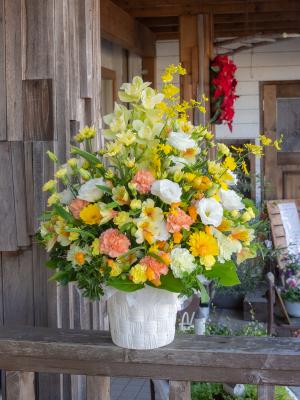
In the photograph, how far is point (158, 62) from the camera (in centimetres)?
757

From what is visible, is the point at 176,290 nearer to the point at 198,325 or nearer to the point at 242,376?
the point at 242,376

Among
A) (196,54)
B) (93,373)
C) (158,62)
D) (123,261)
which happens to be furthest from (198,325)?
(158,62)

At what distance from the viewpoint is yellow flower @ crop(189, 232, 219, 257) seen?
1.85 meters

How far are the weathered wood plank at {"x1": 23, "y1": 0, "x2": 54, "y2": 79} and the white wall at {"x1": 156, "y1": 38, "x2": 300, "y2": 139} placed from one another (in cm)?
495

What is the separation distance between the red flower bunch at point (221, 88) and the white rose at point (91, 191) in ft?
13.2

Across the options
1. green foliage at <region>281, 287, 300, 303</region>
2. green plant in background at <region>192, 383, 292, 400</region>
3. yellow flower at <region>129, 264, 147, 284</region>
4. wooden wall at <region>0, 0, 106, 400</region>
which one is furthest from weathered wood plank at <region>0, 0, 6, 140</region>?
green foliage at <region>281, 287, 300, 303</region>

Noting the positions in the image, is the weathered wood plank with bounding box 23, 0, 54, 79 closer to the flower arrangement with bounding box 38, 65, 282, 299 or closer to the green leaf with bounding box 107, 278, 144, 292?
the flower arrangement with bounding box 38, 65, 282, 299

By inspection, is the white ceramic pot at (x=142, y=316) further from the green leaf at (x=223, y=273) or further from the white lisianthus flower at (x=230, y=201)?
the white lisianthus flower at (x=230, y=201)

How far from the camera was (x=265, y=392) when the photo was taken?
1.99 m

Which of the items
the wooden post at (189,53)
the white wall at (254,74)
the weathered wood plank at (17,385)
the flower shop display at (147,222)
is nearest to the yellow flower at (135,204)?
the flower shop display at (147,222)

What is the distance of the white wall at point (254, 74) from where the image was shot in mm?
7508

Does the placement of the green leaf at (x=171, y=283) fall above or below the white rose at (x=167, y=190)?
below

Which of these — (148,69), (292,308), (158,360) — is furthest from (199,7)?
(158,360)

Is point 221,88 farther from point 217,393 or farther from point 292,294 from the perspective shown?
point 217,393
